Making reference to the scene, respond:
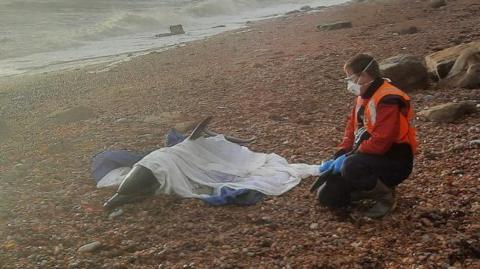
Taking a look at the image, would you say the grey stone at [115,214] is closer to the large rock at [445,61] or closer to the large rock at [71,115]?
the large rock at [71,115]

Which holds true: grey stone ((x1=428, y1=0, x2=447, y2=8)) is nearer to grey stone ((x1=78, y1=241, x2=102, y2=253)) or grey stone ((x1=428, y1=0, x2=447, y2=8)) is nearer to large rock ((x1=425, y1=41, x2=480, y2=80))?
large rock ((x1=425, y1=41, x2=480, y2=80))

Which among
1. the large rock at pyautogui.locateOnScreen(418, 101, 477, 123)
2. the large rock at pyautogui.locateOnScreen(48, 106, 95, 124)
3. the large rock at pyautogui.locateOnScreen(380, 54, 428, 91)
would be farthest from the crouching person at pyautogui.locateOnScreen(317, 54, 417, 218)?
the large rock at pyautogui.locateOnScreen(48, 106, 95, 124)

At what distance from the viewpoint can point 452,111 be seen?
6918 mm

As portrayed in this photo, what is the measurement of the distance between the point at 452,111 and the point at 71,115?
6.54 metres

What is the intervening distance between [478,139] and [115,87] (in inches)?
Answer: 353

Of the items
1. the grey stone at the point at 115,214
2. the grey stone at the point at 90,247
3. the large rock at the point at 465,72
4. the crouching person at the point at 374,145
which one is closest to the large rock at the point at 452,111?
the large rock at the point at 465,72

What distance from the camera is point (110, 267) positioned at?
436 centimetres

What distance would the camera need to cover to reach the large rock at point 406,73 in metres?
8.56

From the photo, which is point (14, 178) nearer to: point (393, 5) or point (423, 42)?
point (423, 42)

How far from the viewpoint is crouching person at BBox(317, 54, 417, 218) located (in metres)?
4.43

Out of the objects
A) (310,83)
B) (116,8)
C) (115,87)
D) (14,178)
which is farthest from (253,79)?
(116,8)

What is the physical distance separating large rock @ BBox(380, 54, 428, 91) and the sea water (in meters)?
12.8

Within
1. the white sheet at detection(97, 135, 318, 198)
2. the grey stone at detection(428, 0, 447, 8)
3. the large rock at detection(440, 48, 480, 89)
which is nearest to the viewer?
the white sheet at detection(97, 135, 318, 198)

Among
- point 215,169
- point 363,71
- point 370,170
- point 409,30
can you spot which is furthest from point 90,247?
point 409,30
